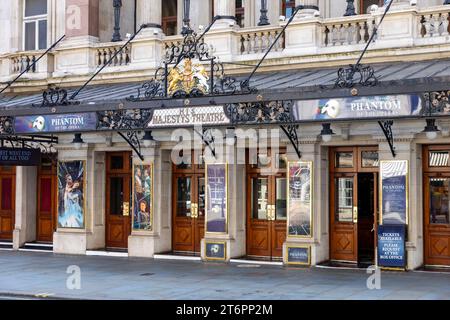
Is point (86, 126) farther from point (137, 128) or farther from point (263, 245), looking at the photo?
point (263, 245)

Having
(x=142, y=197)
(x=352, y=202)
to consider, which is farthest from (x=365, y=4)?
(x=142, y=197)

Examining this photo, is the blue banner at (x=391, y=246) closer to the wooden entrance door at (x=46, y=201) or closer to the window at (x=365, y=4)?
the window at (x=365, y=4)

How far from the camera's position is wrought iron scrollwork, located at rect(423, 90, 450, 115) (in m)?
14.3

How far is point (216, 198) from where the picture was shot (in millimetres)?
21078

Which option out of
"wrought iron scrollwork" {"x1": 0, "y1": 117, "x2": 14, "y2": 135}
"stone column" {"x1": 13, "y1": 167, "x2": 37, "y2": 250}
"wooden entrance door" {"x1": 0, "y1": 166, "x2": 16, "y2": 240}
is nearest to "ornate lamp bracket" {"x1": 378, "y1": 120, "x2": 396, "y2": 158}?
"wrought iron scrollwork" {"x1": 0, "y1": 117, "x2": 14, "y2": 135}

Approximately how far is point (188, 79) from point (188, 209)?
19.9ft

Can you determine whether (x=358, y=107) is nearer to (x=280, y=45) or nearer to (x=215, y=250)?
(x=280, y=45)

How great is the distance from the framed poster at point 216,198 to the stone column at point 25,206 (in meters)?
7.31

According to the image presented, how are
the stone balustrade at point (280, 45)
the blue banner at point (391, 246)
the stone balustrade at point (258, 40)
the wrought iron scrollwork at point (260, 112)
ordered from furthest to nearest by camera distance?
Answer: the stone balustrade at point (258, 40) → the stone balustrade at point (280, 45) → the blue banner at point (391, 246) → the wrought iron scrollwork at point (260, 112)

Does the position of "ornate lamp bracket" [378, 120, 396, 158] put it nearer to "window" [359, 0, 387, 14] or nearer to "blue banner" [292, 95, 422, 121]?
"blue banner" [292, 95, 422, 121]

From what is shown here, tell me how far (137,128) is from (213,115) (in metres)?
2.12

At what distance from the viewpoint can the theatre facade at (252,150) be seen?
54.9 feet

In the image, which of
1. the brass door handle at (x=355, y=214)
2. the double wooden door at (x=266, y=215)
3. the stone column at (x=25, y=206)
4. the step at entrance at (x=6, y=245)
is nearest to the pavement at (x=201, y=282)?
the double wooden door at (x=266, y=215)

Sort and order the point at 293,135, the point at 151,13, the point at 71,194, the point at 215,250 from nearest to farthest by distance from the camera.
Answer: the point at 293,135, the point at 215,250, the point at 71,194, the point at 151,13
